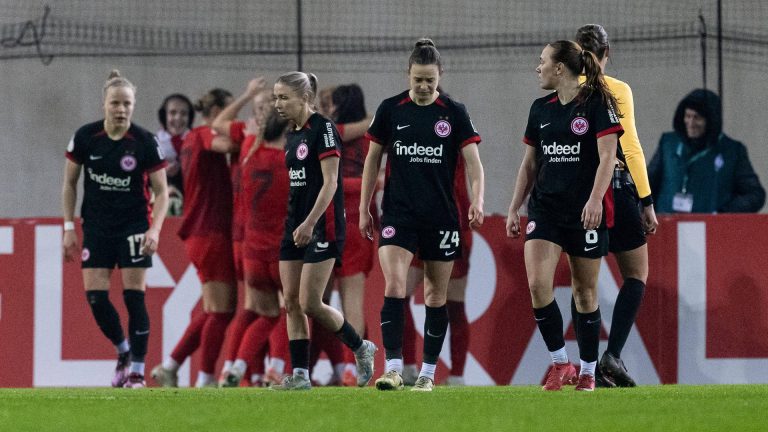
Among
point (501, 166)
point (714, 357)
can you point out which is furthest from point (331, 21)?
point (714, 357)

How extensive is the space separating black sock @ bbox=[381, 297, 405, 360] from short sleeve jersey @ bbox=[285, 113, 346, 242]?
0.50 m

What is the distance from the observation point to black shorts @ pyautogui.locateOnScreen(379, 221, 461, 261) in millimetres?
7449

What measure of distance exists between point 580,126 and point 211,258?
3.74 metres

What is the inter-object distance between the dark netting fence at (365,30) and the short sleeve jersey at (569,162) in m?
5.57

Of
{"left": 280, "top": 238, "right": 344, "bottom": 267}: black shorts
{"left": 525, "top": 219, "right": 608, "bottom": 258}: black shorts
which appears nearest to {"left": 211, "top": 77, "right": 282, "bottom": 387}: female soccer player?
{"left": 280, "top": 238, "right": 344, "bottom": 267}: black shorts

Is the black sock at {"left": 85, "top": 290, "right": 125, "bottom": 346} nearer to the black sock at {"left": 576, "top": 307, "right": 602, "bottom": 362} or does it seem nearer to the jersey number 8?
the jersey number 8

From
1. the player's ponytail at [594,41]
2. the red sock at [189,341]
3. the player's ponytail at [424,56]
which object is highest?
the player's ponytail at [594,41]

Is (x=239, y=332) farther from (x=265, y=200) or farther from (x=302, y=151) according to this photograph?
(x=302, y=151)

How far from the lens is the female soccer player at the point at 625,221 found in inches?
305

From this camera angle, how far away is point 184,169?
10.4m

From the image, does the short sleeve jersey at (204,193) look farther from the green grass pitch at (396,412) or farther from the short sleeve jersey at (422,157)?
the green grass pitch at (396,412)

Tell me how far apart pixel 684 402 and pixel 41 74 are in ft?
31.8

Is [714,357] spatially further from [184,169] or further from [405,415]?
→ [405,415]

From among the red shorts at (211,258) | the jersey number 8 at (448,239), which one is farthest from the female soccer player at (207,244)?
the jersey number 8 at (448,239)
